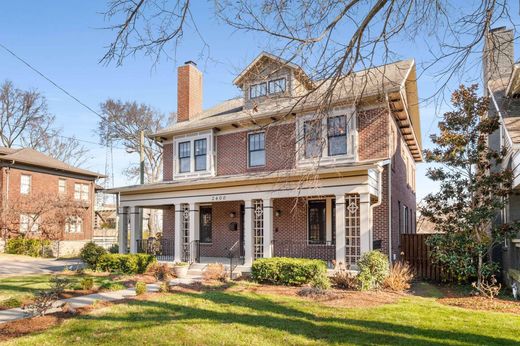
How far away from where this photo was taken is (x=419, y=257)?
45.2 ft

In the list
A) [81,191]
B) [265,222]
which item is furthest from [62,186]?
[265,222]

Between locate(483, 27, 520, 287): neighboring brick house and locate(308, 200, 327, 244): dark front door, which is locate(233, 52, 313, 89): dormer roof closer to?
locate(483, 27, 520, 287): neighboring brick house

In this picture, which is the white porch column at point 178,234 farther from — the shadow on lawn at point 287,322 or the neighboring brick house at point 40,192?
the neighboring brick house at point 40,192

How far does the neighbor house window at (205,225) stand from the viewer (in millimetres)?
17672

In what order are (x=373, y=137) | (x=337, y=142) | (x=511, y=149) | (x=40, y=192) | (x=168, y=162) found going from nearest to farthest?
(x=511, y=149), (x=373, y=137), (x=337, y=142), (x=168, y=162), (x=40, y=192)

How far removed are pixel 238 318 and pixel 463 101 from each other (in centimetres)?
920

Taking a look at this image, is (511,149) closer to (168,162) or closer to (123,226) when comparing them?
(168,162)

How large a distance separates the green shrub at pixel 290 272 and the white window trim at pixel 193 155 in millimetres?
5897

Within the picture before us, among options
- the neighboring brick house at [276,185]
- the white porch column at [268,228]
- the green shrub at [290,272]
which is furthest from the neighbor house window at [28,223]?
the green shrub at [290,272]

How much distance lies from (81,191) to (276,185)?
2584 cm

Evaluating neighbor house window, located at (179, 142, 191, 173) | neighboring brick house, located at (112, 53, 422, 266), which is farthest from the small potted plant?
neighbor house window, located at (179, 142, 191, 173)

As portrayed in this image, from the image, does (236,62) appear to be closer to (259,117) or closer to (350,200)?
(350,200)

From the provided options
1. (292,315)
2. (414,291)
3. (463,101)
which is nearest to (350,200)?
(414,291)

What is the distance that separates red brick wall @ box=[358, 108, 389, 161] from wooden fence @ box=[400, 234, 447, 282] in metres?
3.15
